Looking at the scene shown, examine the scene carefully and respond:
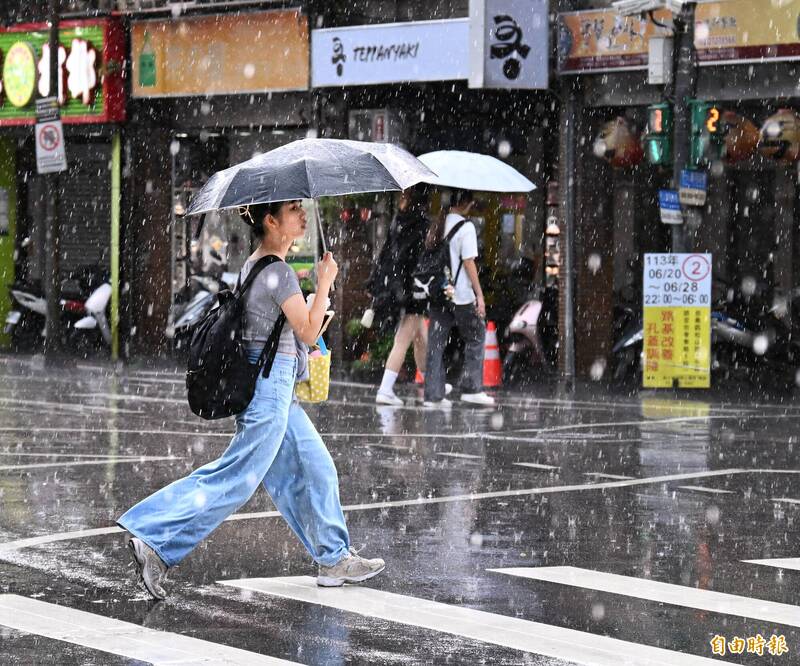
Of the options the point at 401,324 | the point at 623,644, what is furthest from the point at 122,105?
the point at 623,644

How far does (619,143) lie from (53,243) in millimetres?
8950

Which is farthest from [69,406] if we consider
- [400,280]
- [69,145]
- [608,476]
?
[69,145]

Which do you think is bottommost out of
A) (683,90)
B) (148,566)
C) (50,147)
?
(148,566)

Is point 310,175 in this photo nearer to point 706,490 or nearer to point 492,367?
point 706,490

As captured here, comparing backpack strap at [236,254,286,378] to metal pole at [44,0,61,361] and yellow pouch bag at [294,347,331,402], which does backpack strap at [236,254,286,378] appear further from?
metal pole at [44,0,61,361]

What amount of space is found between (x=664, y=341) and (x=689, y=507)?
374 inches

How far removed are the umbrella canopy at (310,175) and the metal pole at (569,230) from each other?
14.4 metres

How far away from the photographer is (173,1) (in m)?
26.0

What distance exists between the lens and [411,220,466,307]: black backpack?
1723cm

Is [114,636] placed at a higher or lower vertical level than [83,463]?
higher

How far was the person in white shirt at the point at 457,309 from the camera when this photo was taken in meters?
17.2

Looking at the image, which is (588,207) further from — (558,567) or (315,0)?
(558,567)

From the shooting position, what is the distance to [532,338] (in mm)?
22406

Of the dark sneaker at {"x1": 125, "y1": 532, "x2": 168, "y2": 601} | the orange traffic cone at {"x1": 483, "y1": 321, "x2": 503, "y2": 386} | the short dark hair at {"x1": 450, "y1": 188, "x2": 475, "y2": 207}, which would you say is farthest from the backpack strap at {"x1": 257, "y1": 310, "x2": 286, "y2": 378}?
the orange traffic cone at {"x1": 483, "y1": 321, "x2": 503, "y2": 386}
